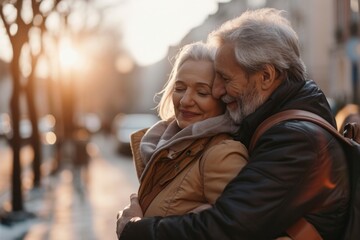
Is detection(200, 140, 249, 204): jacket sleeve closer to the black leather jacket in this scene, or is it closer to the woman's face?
the black leather jacket

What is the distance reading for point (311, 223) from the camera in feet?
8.69

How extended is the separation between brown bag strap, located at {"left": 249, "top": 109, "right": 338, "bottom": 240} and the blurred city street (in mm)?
7922

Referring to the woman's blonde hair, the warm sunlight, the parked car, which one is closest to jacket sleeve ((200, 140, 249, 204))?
the woman's blonde hair

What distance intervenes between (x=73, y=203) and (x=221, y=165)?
12.7 m

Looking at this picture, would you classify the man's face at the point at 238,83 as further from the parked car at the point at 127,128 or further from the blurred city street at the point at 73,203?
the parked car at the point at 127,128

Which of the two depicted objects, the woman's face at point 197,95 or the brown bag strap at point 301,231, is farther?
the woman's face at point 197,95

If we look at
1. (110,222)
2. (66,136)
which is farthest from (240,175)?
(66,136)

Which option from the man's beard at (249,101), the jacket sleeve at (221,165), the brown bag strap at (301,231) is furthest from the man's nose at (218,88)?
the brown bag strap at (301,231)

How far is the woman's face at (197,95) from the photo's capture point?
307 centimetres

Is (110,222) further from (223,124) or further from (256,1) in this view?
(256,1)

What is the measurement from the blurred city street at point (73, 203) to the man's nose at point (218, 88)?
761 cm

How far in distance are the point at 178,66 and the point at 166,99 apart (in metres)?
0.25

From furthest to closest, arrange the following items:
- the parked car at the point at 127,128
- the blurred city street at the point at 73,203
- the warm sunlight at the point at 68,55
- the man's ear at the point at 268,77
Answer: the parked car at the point at 127,128, the warm sunlight at the point at 68,55, the blurred city street at the point at 73,203, the man's ear at the point at 268,77

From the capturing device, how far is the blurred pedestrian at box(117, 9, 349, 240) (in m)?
2.53
